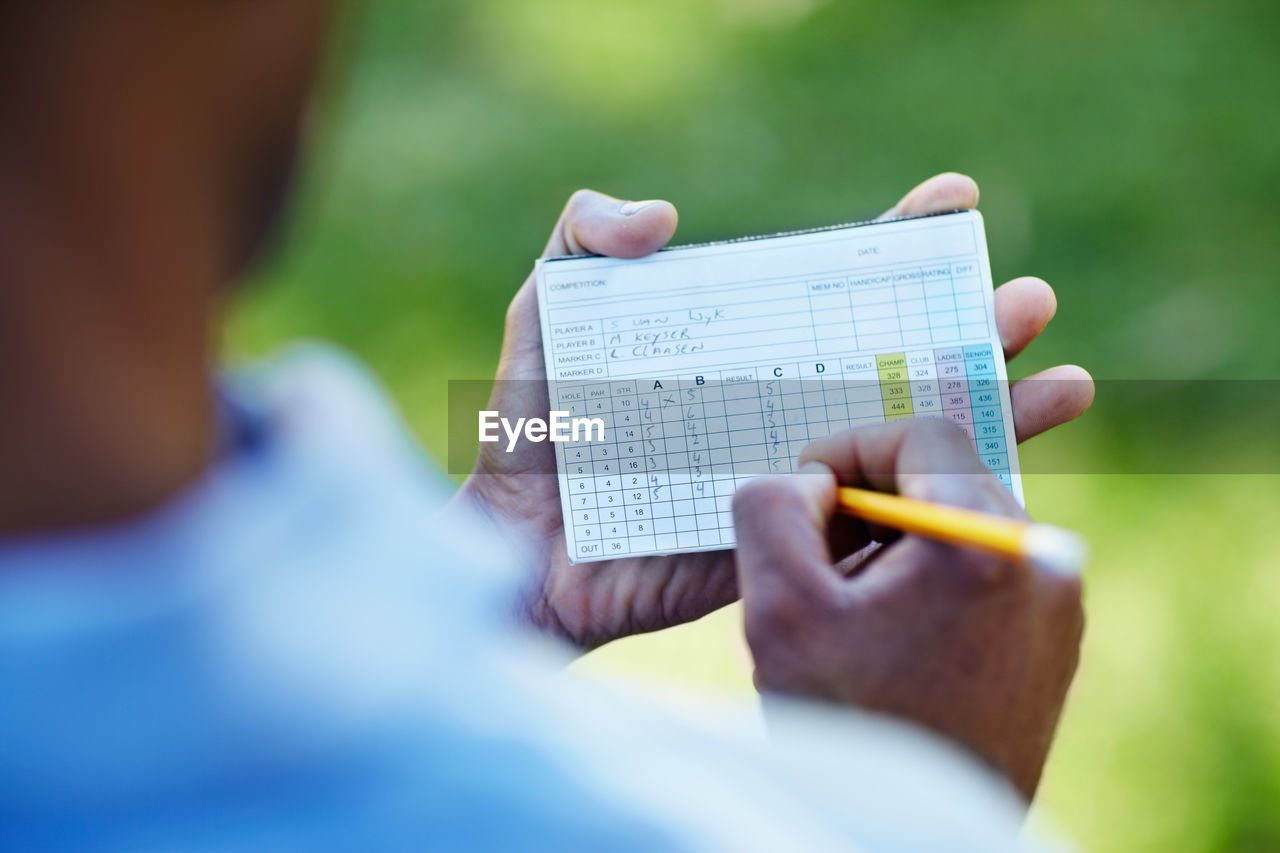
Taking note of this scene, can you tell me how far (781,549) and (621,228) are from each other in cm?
42

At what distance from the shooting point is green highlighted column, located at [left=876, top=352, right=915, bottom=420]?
2.87 ft

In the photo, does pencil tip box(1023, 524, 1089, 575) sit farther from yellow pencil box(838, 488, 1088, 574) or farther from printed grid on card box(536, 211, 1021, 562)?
printed grid on card box(536, 211, 1021, 562)

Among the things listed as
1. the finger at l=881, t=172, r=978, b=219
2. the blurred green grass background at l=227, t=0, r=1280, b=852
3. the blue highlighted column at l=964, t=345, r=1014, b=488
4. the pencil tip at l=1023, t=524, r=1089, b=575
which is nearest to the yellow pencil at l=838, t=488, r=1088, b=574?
the pencil tip at l=1023, t=524, r=1089, b=575

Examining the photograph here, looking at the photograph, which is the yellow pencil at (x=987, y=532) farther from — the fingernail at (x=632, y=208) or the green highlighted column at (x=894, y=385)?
the fingernail at (x=632, y=208)

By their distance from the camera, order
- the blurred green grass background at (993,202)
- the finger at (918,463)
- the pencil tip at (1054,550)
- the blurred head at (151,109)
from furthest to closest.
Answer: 1. the blurred green grass background at (993,202)
2. the finger at (918,463)
3. the pencil tip at (1054,550)
4. the blurred head at (151,109)

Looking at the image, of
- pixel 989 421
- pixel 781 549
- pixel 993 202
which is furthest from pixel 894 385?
pixel 993 202

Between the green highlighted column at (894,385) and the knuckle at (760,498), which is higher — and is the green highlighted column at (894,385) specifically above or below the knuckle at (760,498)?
above

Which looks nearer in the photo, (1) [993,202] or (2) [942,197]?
(2) [942,197]

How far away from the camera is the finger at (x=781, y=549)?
546mm

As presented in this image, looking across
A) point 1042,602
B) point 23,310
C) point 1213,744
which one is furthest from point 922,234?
point 1213,744

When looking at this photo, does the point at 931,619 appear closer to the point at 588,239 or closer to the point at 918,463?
the point at 918,463

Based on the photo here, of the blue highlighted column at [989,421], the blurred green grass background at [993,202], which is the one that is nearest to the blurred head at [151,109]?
the blue highlighted column at [989,421]

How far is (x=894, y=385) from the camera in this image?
88 cm
